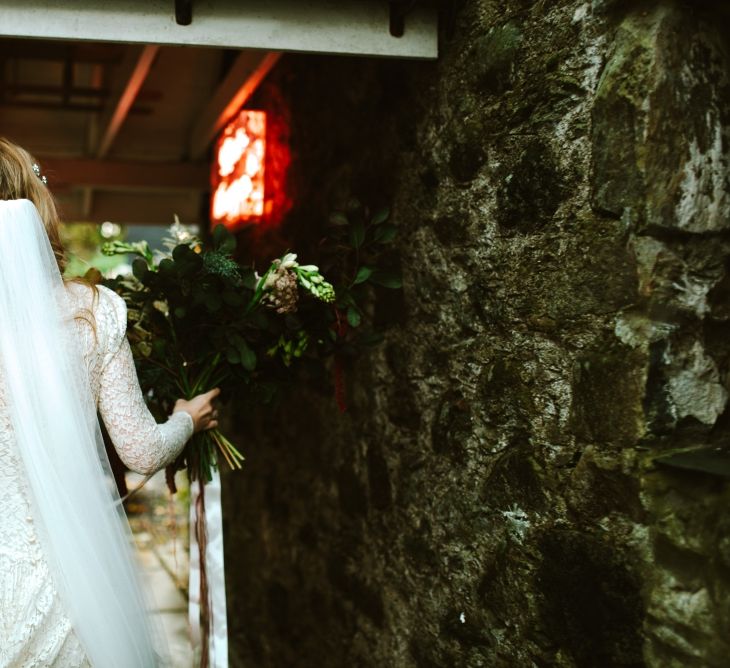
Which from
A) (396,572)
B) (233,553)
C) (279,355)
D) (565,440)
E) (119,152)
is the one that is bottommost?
(233,553)

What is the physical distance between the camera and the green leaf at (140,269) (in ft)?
8.74

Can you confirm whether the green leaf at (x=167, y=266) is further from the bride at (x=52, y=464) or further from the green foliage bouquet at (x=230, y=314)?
the bride at (x=52, y=464)

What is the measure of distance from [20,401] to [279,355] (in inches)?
37.8

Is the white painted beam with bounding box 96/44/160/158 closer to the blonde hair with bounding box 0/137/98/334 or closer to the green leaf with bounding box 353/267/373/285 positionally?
the green leaf with bounding box 353/267/373/285

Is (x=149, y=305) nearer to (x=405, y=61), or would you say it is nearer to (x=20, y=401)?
(x=20, y=401)

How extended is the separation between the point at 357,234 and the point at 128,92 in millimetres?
2431

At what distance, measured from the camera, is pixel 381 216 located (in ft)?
8.96

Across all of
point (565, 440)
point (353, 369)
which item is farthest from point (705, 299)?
point (353, 369)

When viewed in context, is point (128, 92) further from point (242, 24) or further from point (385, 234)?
point (385, 234)

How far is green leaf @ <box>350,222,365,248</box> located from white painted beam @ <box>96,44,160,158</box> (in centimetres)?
177

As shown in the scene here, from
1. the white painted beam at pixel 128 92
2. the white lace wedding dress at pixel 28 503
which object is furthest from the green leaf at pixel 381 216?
the white painted beam at pixel 128 92

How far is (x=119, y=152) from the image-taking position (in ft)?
20.8

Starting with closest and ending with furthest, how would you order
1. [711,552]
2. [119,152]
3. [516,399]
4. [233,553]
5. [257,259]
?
[711,552] < [516,399] < [257,259] < [233,553] < [119,152]

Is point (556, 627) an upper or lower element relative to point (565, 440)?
lower
